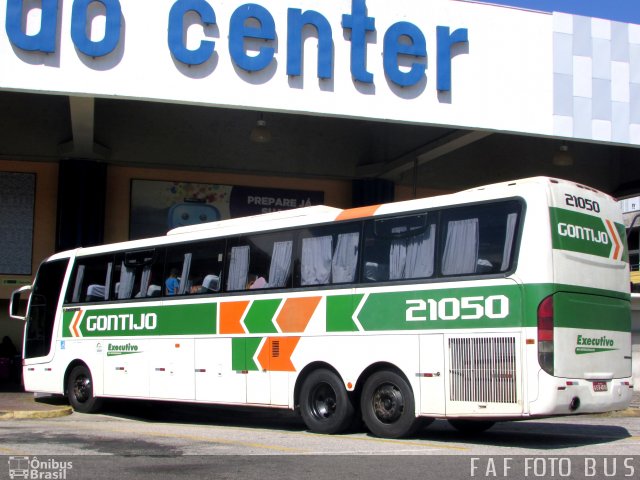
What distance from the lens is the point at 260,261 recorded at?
13.2 m

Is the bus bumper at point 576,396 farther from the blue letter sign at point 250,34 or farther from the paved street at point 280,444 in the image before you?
the blue letter sign at point 250,34

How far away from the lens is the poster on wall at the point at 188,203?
2525cm

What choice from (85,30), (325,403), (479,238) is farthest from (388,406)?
(85,30)

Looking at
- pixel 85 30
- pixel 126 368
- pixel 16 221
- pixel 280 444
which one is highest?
pixel 85 30

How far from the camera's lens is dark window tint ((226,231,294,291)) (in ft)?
42.0

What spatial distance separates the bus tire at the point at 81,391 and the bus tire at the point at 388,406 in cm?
688

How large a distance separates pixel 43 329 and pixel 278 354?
6876 mm

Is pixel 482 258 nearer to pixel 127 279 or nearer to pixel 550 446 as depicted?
pixel 550 446

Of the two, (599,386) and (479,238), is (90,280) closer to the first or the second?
(479,238)

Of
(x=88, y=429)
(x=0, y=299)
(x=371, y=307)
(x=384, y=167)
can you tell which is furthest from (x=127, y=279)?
(x=384, y=167)

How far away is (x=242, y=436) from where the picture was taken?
12.0 m

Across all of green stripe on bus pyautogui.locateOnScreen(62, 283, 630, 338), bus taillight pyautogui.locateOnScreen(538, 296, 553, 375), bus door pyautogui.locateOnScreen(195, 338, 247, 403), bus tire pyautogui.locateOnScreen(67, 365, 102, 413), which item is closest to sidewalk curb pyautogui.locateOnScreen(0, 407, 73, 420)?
bus tire pyautogui.locateOnScreen(67, 365, 102, 413)

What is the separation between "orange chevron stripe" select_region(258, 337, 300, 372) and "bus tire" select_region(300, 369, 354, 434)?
0.45 metres

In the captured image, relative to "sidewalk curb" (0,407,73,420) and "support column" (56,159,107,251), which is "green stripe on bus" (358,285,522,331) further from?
"support column" (56,159,107,251)
